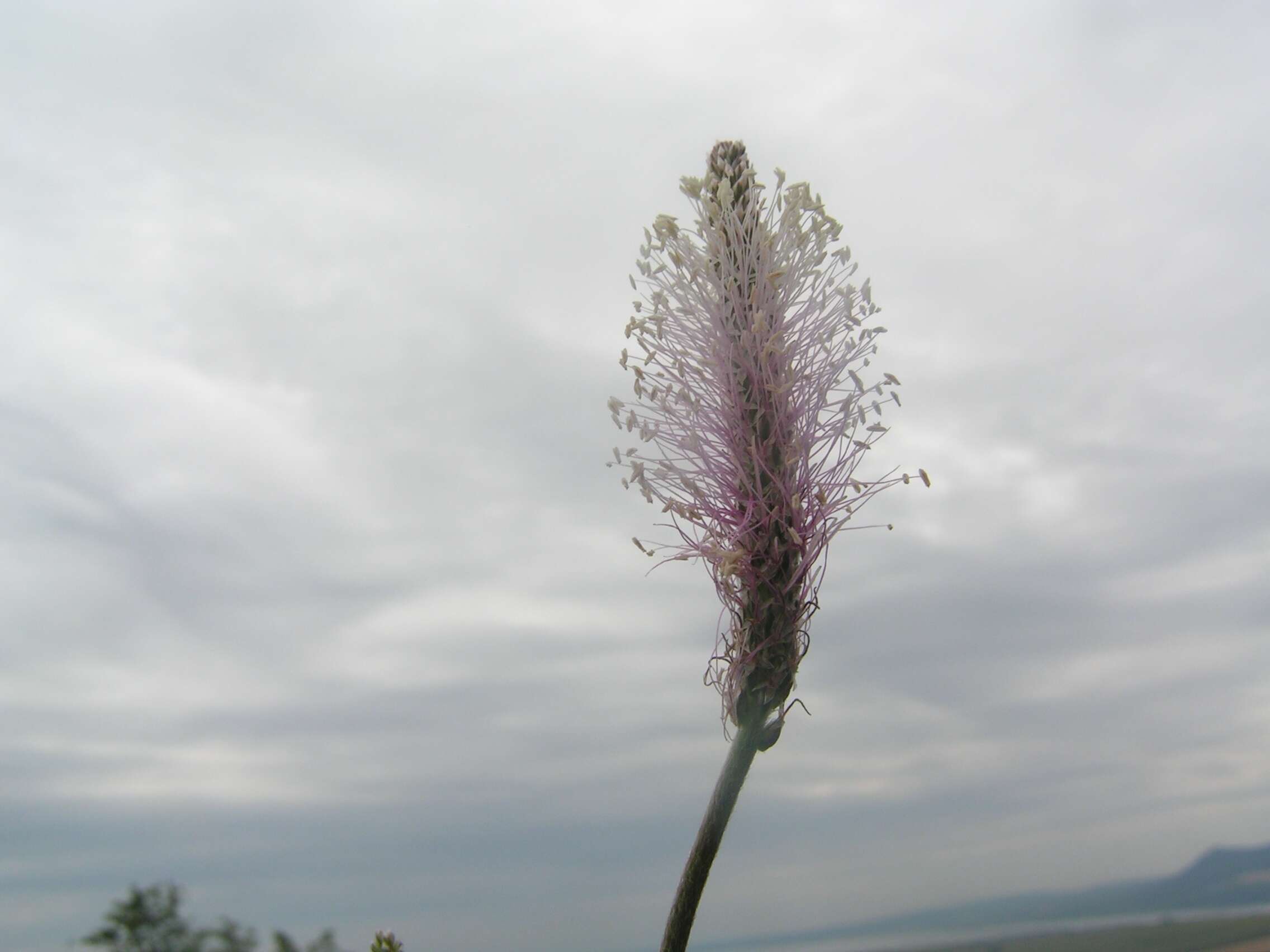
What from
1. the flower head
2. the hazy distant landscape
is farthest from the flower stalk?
the hazy distant landscape

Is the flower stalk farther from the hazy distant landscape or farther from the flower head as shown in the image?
the hazy distant landscape

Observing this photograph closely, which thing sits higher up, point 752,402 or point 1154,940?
point 752,402

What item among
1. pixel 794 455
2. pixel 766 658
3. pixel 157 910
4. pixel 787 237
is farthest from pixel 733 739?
pixel 157 910

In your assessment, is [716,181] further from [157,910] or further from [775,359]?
[157,910]

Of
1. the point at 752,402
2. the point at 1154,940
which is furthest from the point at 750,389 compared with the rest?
the point at 1154,940

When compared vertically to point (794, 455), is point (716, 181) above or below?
above

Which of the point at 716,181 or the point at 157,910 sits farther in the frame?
the point at 157,910

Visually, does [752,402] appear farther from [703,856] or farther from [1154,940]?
[1154,940]

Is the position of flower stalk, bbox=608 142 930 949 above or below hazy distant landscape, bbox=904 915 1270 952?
above

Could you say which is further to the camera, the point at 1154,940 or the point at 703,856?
the point at 1154,940
